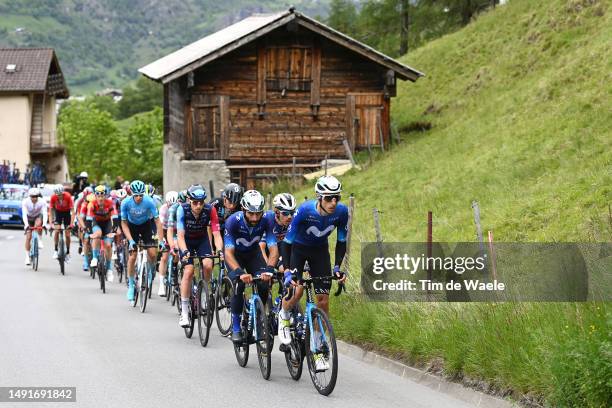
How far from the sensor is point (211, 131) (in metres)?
39.5

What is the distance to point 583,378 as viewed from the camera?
→ 830cm

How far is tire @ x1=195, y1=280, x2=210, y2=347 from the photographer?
540 inches

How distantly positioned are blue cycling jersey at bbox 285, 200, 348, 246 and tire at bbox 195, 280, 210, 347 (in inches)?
102

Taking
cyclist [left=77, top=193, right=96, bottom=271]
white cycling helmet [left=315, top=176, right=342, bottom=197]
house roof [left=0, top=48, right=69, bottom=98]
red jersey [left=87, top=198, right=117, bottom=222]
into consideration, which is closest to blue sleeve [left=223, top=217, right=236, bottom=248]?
white cycling helmet [left=315, top=176, right=342, bottom=197]

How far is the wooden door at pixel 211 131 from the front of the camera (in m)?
39.4

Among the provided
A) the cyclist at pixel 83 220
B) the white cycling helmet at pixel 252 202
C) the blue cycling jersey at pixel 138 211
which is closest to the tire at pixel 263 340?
the white cycling helmet at pixel 252 202

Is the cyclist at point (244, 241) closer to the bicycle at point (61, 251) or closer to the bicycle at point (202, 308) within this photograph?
the bicycle at point (202, 308)

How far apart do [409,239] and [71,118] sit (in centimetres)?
11273

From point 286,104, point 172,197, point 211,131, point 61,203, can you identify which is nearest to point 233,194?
point 172,197

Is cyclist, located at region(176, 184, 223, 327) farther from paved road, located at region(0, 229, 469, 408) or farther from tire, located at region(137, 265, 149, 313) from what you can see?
tire, located at region(137, 265, 149, 313)

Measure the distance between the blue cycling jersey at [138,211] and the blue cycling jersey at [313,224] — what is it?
6981 millimetres

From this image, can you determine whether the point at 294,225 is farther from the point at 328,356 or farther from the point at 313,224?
the point at 328,356

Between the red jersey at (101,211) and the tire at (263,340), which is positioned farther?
the red jersey at (101,211)

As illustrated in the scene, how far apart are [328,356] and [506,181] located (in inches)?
576
